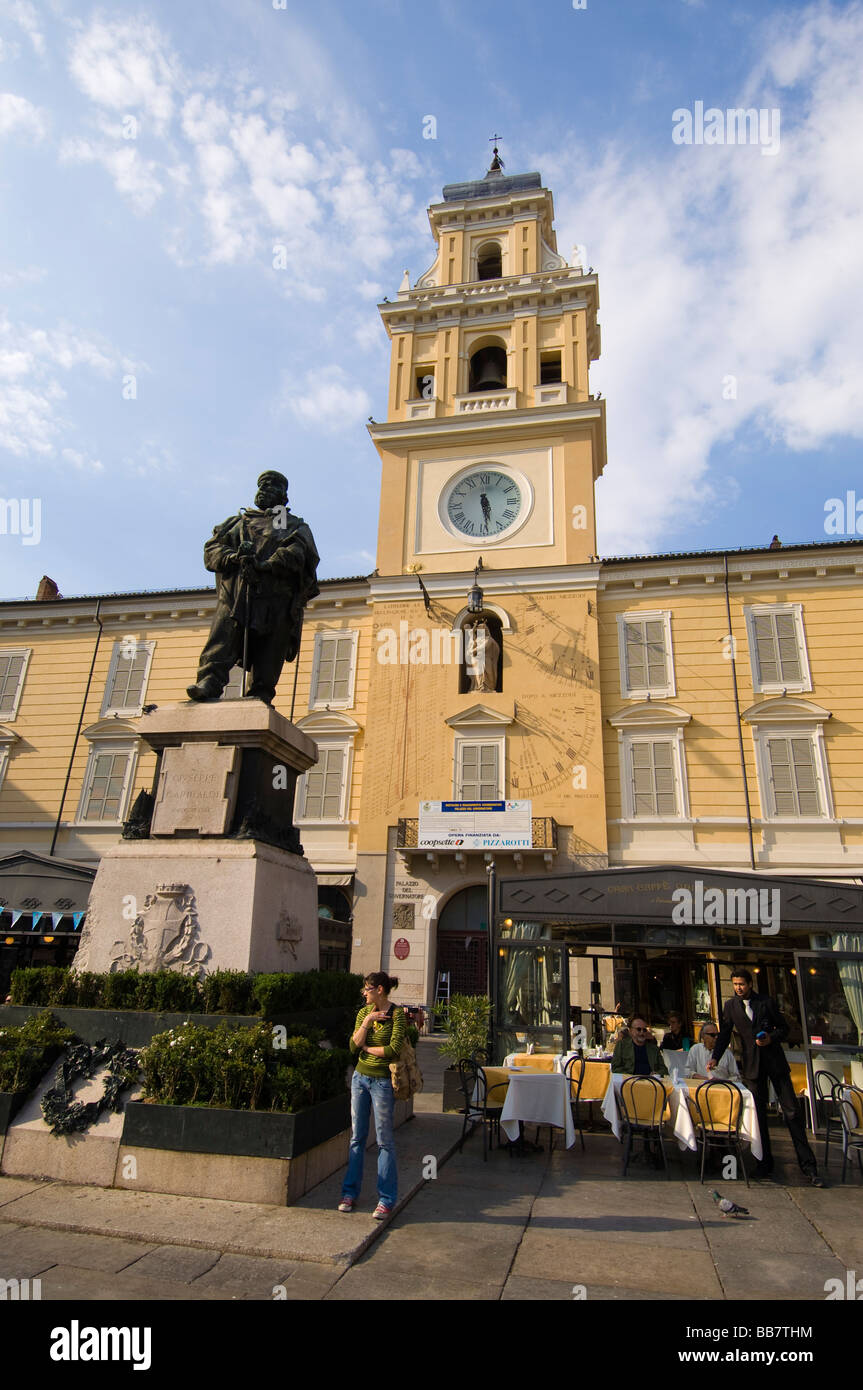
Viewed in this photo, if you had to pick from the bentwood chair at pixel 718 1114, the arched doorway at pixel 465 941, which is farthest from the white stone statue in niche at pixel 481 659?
the bentwood chair at pixel 718 1114

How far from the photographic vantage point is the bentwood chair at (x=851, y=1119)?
703 cm

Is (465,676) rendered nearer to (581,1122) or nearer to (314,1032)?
(581,1122)

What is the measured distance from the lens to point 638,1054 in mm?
7945

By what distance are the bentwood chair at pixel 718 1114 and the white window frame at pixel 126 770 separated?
58.0ft

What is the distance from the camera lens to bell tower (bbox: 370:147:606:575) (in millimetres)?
21359

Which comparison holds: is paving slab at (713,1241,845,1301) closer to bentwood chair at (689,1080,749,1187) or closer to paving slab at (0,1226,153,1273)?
bentwood chair at (689,1080,749,1187)

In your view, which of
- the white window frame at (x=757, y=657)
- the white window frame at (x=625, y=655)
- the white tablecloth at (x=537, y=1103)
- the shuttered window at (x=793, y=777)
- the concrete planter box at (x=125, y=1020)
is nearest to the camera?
the concrete planter box at (x=125, y=1020)

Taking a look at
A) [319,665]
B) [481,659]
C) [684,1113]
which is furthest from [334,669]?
[684,1113]

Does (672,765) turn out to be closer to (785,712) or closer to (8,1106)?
(785,712)

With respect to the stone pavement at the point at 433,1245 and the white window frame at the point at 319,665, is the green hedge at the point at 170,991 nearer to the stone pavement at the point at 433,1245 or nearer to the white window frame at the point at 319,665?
the stone pavement at the point at 433,1245

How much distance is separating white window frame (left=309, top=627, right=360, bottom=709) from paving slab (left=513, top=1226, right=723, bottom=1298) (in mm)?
16961

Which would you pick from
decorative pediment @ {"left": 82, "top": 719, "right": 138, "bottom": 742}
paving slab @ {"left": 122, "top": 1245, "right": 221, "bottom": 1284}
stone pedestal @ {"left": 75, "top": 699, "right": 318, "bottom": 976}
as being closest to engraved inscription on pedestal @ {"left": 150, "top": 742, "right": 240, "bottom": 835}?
stone pedestal @ {"left": 75, "top": 699, "right": 318, "bottom": 976}
